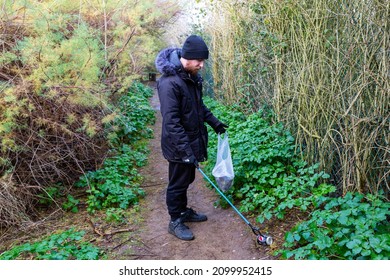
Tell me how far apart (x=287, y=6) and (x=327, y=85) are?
3.55 feet

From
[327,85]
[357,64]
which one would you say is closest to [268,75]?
[327,85]

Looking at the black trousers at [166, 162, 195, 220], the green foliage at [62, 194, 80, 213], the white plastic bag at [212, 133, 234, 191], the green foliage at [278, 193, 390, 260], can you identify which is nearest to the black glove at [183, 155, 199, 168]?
the black trousers at [166, 162, 195, 220]

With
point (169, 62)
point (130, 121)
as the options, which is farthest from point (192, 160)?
point (130, 121)

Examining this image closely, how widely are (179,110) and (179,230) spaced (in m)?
1.14

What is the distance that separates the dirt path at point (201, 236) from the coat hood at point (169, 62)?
1.54 m

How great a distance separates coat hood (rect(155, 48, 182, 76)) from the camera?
326cm

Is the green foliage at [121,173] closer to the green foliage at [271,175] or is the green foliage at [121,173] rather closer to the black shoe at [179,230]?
the black shoe at [179,230]

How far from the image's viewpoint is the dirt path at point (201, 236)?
3.27 meters

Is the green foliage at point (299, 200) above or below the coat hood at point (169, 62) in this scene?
below

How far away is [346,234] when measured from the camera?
2.76m

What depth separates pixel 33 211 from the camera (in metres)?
3.99

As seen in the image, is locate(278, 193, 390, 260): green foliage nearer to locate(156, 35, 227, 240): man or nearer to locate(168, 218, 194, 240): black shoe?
locate(168, 218, 194, 240): black shoe

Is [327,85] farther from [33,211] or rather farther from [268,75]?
[33,211]

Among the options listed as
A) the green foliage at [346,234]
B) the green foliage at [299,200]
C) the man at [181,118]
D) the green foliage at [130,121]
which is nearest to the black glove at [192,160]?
the man at [181,118]
